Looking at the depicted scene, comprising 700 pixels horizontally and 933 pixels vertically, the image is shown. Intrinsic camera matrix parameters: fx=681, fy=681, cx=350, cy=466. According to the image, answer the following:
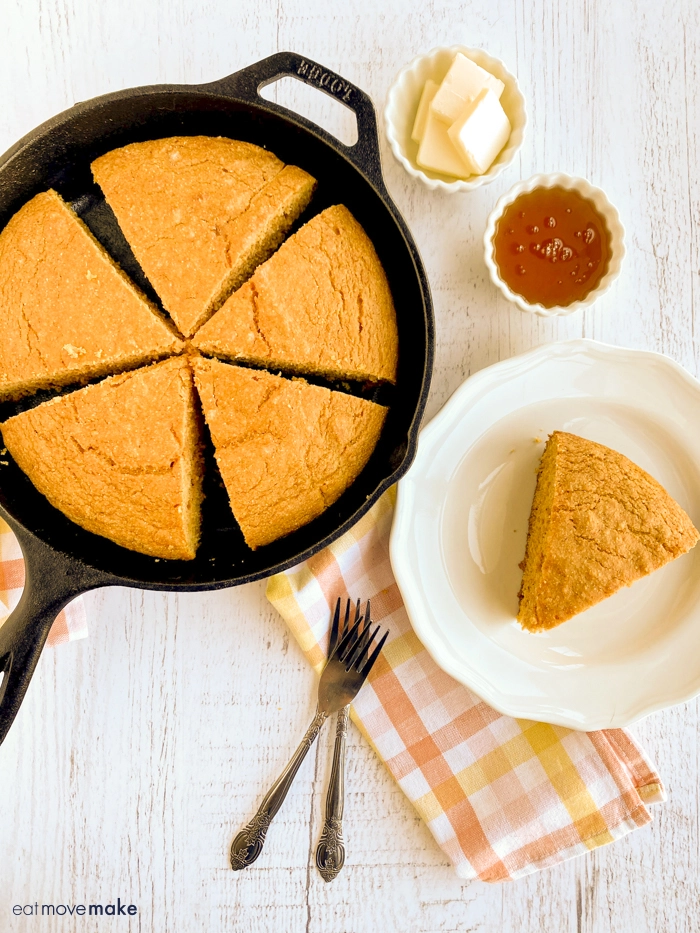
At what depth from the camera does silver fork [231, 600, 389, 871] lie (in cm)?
261

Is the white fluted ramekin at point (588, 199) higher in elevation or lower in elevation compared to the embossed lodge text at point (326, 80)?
lower

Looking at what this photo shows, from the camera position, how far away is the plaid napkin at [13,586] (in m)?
2.62

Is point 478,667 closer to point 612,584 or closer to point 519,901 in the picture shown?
point 612,584

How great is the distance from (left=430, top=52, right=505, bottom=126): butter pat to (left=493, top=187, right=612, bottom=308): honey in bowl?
0.39 m

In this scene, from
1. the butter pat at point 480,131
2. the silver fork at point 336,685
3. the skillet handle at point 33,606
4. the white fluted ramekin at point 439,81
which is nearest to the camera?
the skillet handle at point 33,606

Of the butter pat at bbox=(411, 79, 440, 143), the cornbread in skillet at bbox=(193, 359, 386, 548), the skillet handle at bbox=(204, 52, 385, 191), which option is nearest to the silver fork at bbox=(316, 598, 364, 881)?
the cornbread in skillet at bbox=(193, 359, 386, 548)

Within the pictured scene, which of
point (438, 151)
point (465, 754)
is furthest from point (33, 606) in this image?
point (438, 151)

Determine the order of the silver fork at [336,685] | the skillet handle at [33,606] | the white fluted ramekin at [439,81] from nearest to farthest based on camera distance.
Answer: the skillet handle at [33,606] < the white fluted ramekin at [439,81] < the silver fork at [336,685]

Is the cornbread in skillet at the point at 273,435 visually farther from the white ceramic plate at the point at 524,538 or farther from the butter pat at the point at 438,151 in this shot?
the butter pat at the point at 438,151

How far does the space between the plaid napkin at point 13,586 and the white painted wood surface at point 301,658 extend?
10 centimetres

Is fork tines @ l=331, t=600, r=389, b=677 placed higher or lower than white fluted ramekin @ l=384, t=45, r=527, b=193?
lower

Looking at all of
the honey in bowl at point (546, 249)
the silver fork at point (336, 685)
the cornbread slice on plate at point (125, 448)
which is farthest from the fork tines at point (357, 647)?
the honey in bowl at point (546, 249)

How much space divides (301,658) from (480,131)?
2.09 m

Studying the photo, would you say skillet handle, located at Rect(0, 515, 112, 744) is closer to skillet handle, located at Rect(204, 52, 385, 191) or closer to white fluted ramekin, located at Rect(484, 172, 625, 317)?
skillet handle, located at Rect(204, 52, 385, 191)
